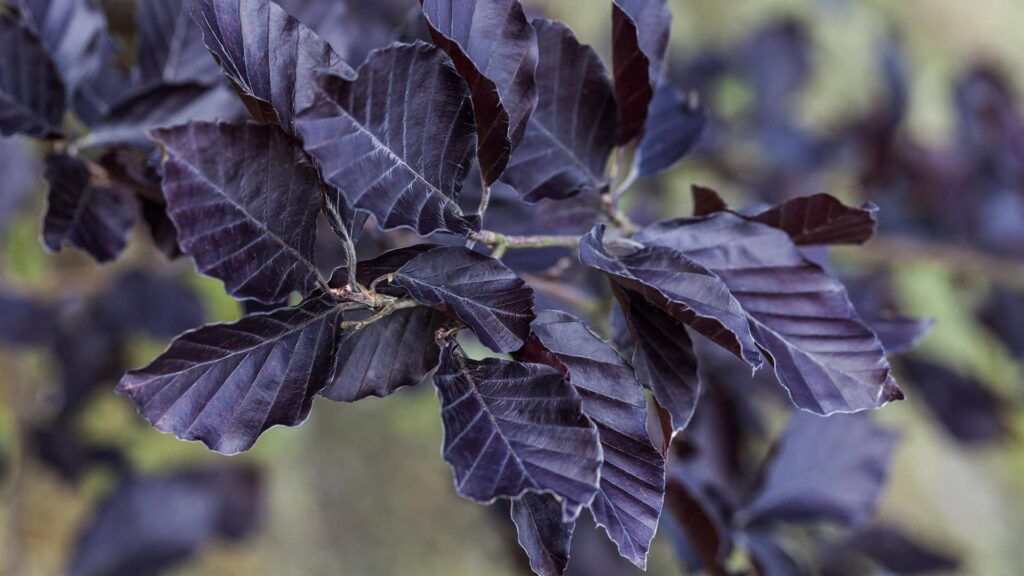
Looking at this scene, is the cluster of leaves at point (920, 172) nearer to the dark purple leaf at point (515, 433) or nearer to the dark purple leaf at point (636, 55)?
the dark purple leaf at point (636, 55)

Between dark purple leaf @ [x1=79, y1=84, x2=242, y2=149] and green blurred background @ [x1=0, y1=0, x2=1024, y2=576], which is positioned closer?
dark purple leaf @ [x1=79, y1=84, x2=242, y2=149]

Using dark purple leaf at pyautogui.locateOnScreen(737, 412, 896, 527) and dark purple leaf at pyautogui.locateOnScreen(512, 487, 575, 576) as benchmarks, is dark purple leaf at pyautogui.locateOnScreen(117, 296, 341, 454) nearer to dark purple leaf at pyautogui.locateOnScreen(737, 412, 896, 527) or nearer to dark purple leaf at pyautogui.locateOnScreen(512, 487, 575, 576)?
dark purple leaf at pyautogui.locateOnScreen(512, 487, 575, 576)

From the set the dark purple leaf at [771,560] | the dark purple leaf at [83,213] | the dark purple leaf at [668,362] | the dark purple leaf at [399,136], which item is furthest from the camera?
the dark purple leaf at [771,560]

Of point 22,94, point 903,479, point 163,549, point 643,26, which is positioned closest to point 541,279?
point 643,26

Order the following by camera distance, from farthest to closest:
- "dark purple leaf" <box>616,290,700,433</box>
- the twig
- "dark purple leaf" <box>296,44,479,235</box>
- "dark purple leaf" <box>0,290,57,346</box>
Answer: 1. the twig
2. "dark purple leaf" <box>0,290,57,346</box>
3. "dark purple leaf" <box>616,290,700,433</box>
4. "dark purple leaf" <box>296,44,479,235</box>

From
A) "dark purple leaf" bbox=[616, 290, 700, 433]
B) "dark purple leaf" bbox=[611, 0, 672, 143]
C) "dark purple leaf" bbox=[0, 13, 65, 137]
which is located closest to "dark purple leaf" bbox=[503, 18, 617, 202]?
"dark purple leaf" bbox=[611, 0, 672, 143]

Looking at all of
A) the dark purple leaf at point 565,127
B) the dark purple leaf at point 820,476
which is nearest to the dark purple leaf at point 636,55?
the dark purple leaf at point 565,127

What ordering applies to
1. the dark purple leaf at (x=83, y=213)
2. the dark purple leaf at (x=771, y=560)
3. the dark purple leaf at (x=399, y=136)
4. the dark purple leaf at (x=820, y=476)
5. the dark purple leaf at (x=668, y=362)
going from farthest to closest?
the dark purple leaf at (x=820, y=476)
the dark purple leaf at (x=771, y=560)
the dark purple leaf at (x=83, y=213)
the dark purple leaf at (x=668, y=362)
the dark purple leaf at (x=399, y=136)
